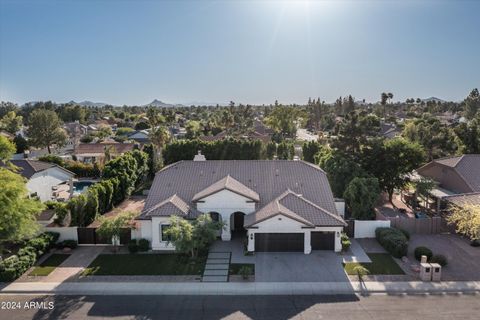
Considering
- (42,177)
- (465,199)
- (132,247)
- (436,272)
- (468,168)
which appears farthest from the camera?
(42,177)

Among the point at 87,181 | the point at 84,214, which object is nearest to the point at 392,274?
the point at 84,214

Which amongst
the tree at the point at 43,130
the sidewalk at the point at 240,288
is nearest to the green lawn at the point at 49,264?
the sidewalk at the point at 240,288

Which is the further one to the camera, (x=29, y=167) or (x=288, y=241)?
(x=29, y=167)

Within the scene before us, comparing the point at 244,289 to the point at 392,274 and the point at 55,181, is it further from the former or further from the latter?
the point at 55,181

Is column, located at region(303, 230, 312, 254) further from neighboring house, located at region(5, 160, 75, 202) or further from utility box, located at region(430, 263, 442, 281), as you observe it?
neighboring house, located at region(5, 160, 75, 202)

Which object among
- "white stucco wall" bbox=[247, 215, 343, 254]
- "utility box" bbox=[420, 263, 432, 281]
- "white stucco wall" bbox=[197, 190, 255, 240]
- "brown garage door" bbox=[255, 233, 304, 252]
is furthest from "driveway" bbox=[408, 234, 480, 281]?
"white stucco wall" bbox=[197, 190, 255, 240]

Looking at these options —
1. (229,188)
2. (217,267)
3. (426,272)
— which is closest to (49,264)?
(217,267)

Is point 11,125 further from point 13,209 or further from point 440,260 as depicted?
point 440,260
